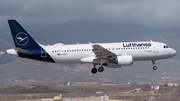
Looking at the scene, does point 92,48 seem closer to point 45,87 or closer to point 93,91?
point 93,91

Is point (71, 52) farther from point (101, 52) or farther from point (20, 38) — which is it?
point (20, 38)

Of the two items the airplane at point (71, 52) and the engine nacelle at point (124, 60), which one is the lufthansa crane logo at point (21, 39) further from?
the engine nacelle at point (124, 60)

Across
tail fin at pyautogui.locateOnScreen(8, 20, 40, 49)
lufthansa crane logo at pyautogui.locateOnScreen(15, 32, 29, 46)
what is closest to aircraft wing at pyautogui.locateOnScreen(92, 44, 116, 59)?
tail fin at pyautogui.locateOnScreen(8, 20, 40, 49)

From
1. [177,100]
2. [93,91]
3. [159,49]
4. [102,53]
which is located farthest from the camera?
[93,91]

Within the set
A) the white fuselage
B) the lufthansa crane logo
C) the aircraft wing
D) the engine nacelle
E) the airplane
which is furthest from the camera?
the lufthansa crane logo

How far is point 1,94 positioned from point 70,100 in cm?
3989

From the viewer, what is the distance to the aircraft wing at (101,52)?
62.1m

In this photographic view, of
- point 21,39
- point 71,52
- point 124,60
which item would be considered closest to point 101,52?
point 124,60

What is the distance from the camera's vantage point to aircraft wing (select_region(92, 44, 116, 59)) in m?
62.1

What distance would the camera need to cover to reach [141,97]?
157 metres

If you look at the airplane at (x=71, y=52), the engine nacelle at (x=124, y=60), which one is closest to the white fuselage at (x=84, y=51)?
the airplane at (x=71, y=52)

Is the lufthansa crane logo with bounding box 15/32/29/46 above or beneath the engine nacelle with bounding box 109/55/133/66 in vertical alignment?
above

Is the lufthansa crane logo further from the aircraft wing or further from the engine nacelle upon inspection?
the engine nacelle

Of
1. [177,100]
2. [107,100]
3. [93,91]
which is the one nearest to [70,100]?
[107,100]
